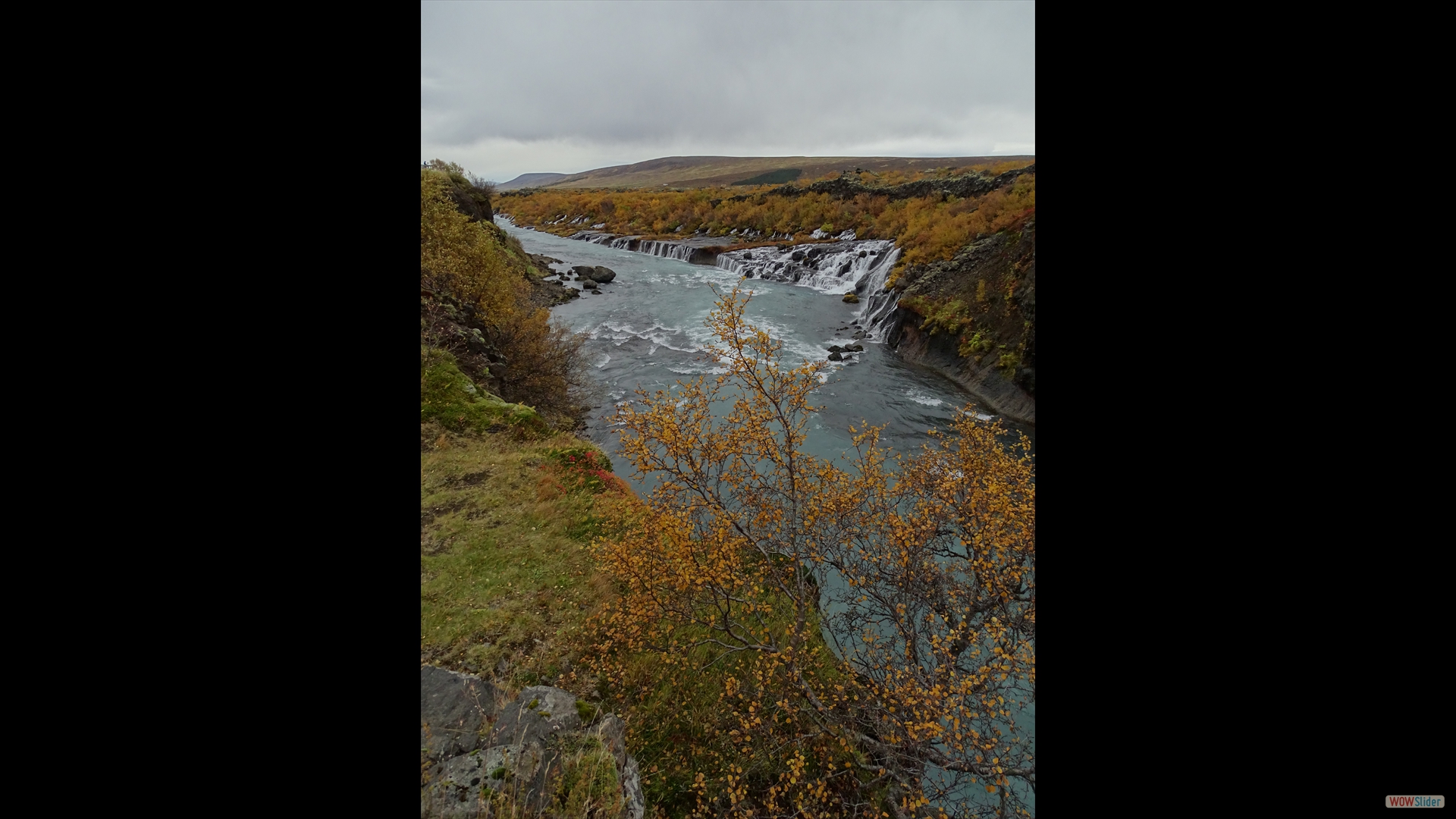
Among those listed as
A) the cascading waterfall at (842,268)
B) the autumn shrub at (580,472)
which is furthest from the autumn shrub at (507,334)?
the cascading waterfall at (842,268)

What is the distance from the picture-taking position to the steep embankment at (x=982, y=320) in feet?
46.0

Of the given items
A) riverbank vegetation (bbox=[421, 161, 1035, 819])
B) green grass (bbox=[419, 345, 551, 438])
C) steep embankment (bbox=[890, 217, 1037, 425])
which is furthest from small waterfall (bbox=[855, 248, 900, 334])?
riverbank vegetation (bbox=[421, 161, 1035, 819])

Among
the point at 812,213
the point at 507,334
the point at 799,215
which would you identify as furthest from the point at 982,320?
the point at 799,215

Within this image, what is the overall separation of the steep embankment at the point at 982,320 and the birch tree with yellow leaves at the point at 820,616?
7.71m

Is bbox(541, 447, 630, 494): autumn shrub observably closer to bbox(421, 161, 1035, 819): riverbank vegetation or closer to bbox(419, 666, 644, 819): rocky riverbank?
bbox(421, 161, 1035, 819): riverbank vegetation

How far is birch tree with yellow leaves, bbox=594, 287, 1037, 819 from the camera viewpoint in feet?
16.6

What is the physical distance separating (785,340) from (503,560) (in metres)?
11.7

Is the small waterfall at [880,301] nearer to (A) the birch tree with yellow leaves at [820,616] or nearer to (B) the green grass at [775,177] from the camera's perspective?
(A) the birch tree with yellow leaves at [820,616]

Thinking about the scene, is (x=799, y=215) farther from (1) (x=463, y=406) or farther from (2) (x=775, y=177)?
(2) (x=775, y=177)

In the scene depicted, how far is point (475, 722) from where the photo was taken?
428cm
